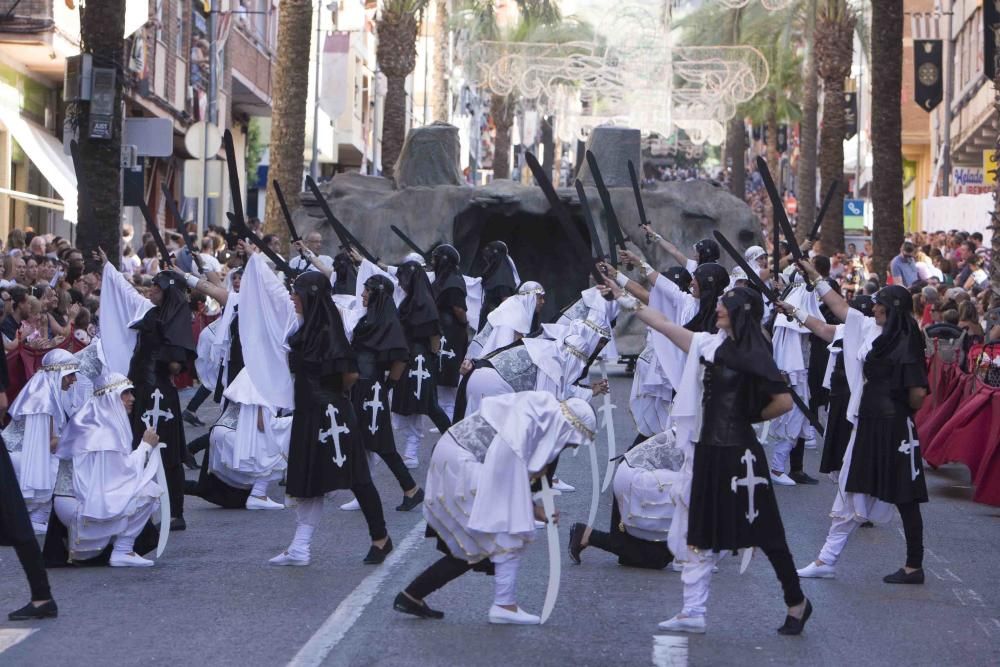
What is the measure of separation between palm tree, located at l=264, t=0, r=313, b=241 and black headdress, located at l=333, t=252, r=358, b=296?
911 cm

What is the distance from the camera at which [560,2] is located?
170 feet

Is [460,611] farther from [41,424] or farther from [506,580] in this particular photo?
[41,424]

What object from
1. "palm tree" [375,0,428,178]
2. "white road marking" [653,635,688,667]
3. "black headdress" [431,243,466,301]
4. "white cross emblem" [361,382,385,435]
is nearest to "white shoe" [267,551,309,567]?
"white cross emblem" [361,382,385,435]

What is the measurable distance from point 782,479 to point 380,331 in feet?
12.7

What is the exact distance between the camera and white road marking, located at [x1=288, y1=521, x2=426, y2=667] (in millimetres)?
7668

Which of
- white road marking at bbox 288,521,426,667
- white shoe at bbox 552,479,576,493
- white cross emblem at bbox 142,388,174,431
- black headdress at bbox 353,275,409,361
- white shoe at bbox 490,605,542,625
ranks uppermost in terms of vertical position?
black headdress at bbox 353,275,409,361

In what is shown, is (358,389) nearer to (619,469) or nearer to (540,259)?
(619,469)

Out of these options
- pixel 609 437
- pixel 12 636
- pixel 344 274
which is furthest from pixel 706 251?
pixel 12 636

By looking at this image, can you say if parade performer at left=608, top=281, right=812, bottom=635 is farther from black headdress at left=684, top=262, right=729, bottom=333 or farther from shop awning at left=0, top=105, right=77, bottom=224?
shop awning at left=0, top=105, right=77, bottom=224

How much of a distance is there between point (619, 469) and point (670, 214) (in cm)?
1985

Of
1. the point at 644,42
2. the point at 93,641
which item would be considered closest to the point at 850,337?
the point at 93,641

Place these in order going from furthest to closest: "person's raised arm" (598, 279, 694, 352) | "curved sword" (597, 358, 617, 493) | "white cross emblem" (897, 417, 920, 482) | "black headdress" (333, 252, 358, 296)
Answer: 1. "black headdress" (333, 252, 358, 296)
2. "curved sword" (597, 358, 617, 493)
3. "white cross emblem" (897, 417, 920, 482)
4. "person's raised arm" (598, 279, 694, 352)

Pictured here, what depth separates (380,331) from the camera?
12.1 meters

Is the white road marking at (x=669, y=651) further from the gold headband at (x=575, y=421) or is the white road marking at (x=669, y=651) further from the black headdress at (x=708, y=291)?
the black headdress at (x=708, y=291)
